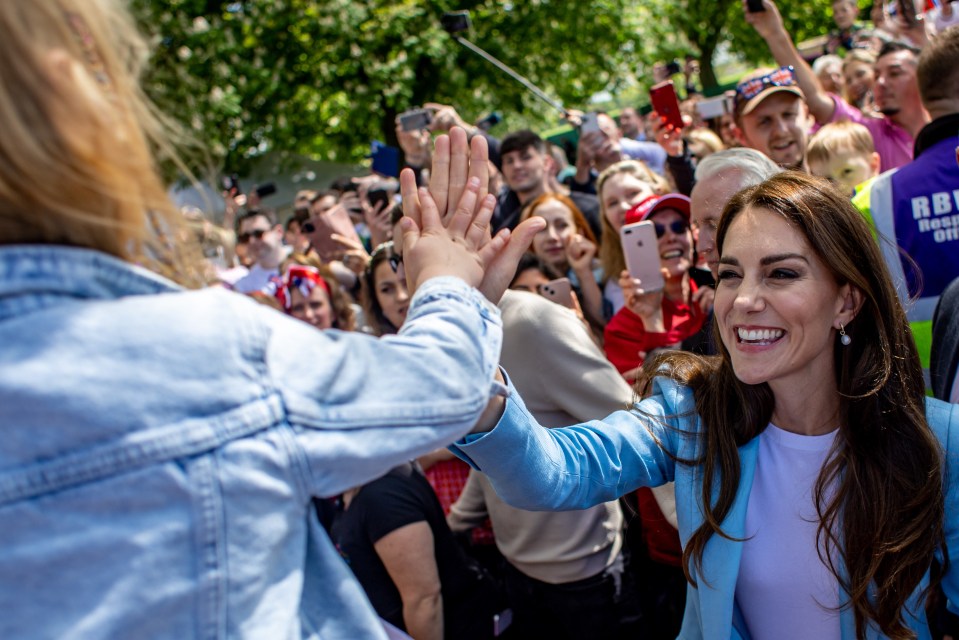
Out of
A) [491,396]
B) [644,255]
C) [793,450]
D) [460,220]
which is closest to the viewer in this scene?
[491,396]

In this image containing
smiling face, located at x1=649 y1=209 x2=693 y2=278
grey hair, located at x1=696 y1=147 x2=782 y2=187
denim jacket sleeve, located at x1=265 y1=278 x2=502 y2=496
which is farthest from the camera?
smiling face, located at x1=649 y1=209 x2=693 y2=278

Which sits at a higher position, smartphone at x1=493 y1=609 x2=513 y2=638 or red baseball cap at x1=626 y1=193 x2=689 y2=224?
red baseball cap at x1=626 y1=193 x2=689 y2=224

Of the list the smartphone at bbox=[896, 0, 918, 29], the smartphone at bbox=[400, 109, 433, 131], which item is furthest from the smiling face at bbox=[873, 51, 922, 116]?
the smartphone at bbox=[400, 109, 433, 131]

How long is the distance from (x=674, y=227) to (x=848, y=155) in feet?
3.66

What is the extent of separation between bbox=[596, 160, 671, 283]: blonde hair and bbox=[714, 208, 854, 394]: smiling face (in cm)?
199

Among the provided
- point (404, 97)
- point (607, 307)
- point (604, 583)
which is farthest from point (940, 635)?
point (404, 97)

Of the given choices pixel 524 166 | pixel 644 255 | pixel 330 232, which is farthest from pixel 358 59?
pixel 644 255

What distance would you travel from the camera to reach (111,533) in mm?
892

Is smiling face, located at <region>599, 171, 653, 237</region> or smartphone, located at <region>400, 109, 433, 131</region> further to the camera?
smartphone, located at <region>400, 109, 433, 131</region>

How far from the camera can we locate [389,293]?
13.5ft

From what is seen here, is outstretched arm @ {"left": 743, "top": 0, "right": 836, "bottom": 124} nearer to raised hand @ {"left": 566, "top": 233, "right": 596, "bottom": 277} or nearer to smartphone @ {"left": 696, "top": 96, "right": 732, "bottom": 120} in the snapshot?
smartphone @ {"left": 696, "top": 96, "right": 732, "bottom": 120}

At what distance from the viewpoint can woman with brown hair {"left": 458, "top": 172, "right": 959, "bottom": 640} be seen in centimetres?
183

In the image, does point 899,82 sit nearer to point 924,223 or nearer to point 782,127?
point 782,127

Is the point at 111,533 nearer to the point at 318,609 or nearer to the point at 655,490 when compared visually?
the point at 318,609
